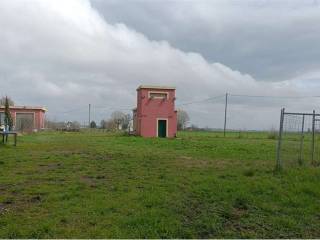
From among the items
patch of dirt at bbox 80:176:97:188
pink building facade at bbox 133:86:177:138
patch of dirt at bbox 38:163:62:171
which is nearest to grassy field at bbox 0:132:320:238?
patch of dirt at bbox 80:176:97:188

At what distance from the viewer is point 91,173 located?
10.2 meters

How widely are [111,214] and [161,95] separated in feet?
121

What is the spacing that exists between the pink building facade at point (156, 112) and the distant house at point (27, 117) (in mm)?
20265

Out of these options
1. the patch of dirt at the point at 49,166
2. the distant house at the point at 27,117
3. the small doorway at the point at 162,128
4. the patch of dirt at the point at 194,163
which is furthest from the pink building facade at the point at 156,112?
the patch of dirt at the point at 49,166

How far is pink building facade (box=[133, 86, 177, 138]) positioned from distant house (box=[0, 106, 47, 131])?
20265mm

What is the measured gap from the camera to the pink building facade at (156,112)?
41750 millimetres

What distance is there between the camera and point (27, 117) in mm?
54906

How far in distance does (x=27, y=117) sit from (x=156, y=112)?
78.4ft

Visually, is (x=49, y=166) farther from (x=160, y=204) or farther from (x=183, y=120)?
(x=183, y=120)

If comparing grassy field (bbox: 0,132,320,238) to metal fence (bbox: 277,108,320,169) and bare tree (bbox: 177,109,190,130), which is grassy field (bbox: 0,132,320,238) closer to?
metal fence (bbox: 277,108,320,169)

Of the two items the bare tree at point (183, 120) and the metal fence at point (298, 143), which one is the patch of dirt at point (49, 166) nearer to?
the metal fence at point (298, 143)

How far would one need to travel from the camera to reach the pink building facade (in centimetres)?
4175

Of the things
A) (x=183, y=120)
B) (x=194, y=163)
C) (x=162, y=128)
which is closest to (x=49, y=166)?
(x=194, y=163)

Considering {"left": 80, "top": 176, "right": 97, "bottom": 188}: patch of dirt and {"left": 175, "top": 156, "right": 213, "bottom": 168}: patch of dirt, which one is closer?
{"left": 80, "top": 176, "right": 97, "bottom": 188}: patch of dirt
